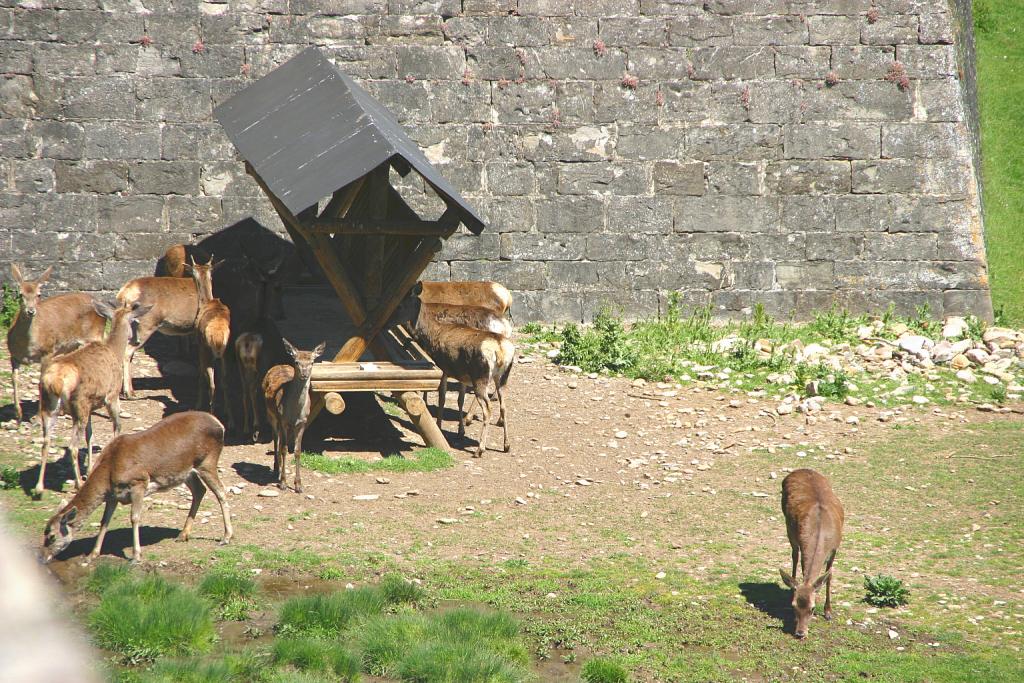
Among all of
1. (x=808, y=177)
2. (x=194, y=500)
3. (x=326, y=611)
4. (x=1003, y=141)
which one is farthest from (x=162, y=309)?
(x=1003, y=141)

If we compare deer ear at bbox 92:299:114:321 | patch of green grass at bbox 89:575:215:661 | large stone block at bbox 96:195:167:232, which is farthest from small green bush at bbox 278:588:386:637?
large stone block at bbox 96:195:167:232

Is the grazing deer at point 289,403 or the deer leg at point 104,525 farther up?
the grazing deer at point 289,403

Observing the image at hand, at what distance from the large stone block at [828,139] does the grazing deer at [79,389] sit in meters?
9.66

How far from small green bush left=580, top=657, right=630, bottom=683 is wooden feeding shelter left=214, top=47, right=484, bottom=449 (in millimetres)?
4213

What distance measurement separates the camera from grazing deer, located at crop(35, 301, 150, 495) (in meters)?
8.72

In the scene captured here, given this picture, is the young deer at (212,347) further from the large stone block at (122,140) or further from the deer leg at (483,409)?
the large stone block at (122,140)

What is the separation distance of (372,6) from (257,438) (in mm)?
6747

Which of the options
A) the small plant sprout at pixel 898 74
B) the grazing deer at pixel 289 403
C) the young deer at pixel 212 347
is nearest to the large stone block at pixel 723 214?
the small plant sprout at pixel 898 74

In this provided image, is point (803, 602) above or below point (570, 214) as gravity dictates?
below

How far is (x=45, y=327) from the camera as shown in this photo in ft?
35.6

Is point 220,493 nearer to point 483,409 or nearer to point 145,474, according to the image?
point 145,474

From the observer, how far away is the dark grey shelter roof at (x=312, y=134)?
31.4 ft

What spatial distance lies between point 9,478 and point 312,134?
14.5 ft

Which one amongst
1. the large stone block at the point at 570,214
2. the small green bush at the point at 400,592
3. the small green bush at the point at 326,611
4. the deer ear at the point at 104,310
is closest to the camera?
the small green bush at the point at 326,611
